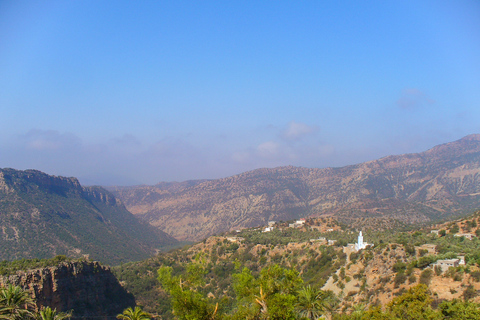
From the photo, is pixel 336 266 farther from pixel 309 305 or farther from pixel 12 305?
pixel 12 305

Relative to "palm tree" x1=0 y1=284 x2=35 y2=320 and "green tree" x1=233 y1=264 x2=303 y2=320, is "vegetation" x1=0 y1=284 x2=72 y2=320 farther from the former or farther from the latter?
"green tree" x1=233 y1=264 x2=303 y2=320

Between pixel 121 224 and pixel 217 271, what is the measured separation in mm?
112591

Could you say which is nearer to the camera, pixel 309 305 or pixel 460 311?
pixel 460 311

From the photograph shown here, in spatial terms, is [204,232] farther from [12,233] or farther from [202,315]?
[202,315]

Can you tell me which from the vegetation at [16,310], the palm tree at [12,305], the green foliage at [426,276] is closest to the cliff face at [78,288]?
the palm tree at [12,305]

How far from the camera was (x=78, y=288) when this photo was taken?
148 feet

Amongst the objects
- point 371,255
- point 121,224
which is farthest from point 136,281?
point 121,224

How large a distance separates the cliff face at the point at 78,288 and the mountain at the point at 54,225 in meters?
43.6

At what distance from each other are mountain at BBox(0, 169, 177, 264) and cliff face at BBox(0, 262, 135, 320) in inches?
1716

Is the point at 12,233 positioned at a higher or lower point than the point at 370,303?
higher

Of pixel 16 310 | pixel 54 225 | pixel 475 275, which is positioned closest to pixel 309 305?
pixel 475 275

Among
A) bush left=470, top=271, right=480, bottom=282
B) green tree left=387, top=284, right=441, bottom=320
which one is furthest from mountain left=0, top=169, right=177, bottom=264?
bush left=470, top=271, right=480, bottom=282

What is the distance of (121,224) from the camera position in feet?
548

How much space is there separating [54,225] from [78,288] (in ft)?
228
